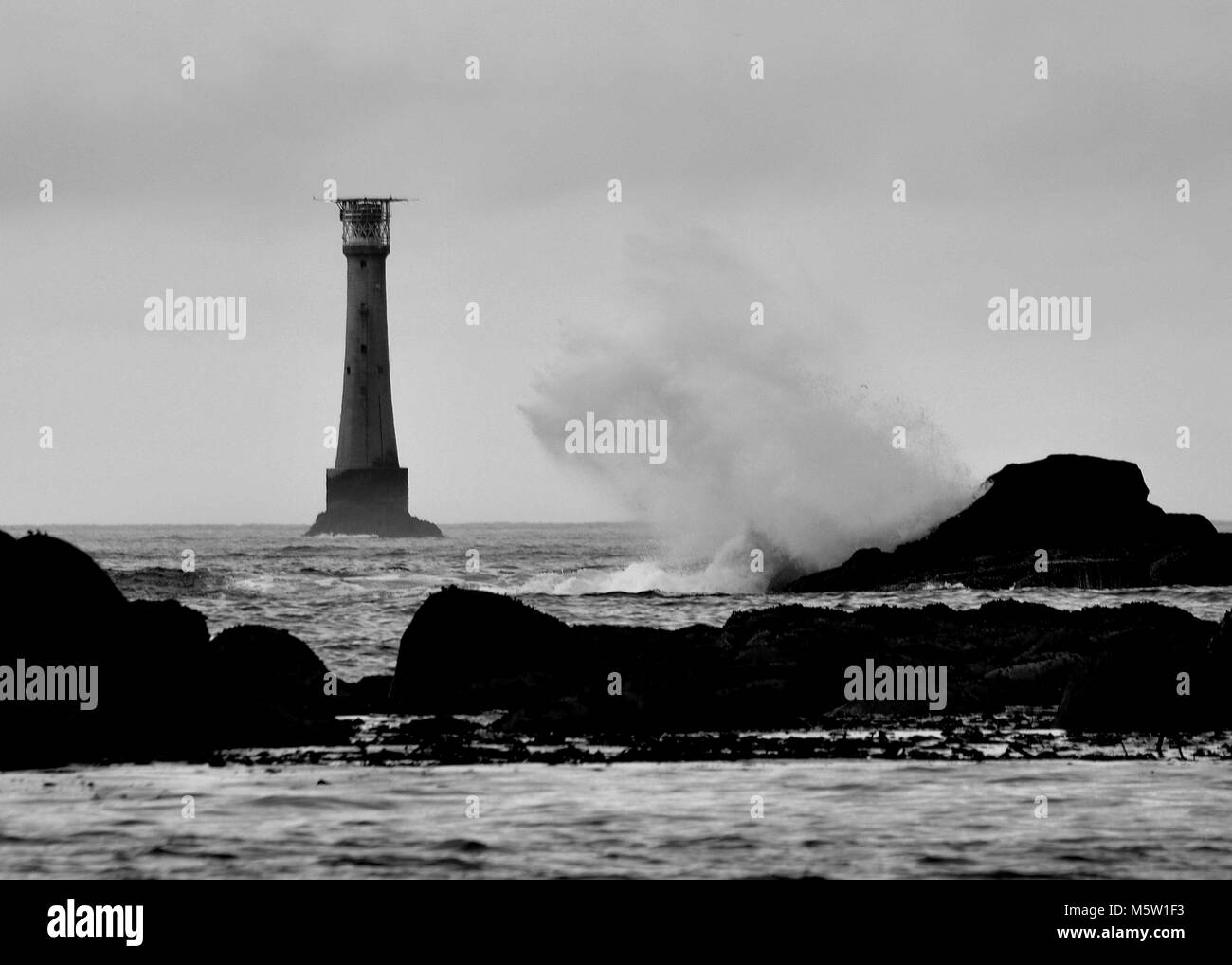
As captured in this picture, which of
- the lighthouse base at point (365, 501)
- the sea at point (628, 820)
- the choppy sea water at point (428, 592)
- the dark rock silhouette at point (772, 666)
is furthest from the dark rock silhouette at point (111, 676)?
the lighthouse base at point (365, 501)

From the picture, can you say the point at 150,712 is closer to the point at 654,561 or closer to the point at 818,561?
the point at 818,561

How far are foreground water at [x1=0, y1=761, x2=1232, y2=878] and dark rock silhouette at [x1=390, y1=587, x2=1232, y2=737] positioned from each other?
7.67ft

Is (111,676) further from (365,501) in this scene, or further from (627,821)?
(365,501)

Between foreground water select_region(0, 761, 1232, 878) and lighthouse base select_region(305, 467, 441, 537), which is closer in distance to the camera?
foreground water select_region(0, 761, 1232, 878)

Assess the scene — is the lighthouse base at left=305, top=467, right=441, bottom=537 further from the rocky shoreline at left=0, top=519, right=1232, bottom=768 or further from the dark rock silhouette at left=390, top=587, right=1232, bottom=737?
the rocky shoreline at left=0, top=519, right=1232, bottom=768

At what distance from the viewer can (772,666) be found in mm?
20578

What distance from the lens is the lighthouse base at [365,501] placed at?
91.2 metres

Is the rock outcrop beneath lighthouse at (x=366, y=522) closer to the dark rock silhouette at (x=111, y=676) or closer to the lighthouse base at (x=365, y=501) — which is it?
the lighthouse base at (x=365, y=501)

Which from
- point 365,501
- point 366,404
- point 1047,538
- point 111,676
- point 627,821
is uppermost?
point 366,404

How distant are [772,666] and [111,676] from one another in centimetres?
707

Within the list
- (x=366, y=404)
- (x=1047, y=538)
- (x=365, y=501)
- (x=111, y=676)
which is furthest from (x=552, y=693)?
(x=365, y=501)

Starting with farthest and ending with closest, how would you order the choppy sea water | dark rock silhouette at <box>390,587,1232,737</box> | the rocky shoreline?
the choppy sea water, dark rock silhouette at <box>390,587,1232,737</box>, the rocky shoreline

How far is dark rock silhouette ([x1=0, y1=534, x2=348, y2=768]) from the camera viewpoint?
16531mm

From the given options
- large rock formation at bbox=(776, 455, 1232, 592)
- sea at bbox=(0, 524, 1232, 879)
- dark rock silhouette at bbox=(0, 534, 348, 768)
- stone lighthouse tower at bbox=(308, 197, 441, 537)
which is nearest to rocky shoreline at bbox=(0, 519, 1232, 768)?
dark rock silhouette at bbox=(0, 534, 348, 768)
